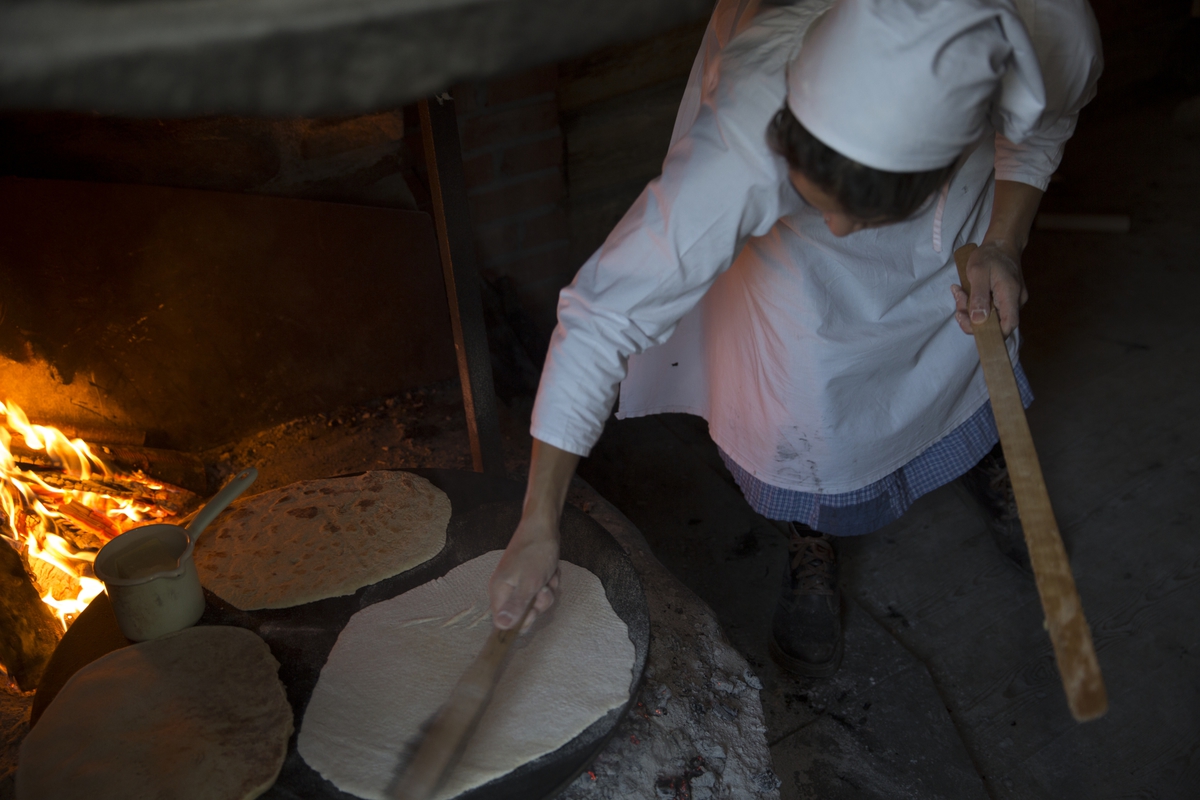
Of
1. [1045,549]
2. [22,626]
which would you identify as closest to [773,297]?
[1045,549]

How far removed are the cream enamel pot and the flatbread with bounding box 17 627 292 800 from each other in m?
0.03

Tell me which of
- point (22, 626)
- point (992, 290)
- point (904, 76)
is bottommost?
point (22, 626)

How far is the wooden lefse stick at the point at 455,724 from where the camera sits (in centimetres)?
104

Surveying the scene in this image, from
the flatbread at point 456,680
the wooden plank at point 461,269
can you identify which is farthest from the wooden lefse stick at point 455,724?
the wooden plank at point 461,269

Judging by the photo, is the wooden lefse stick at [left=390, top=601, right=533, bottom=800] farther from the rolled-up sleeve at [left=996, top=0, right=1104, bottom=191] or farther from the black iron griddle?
the rolled-up sleeve at [left=996, top=0, right=1104, bottom=191]

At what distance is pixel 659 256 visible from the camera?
1.11 m

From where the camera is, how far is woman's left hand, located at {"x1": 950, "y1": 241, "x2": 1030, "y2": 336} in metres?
1.46

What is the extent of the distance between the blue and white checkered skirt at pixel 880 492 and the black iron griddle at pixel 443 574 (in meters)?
0.49

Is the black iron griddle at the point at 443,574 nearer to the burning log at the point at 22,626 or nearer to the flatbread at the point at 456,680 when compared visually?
the flatbread at the point at 456,680

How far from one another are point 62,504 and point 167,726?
3.26 feet

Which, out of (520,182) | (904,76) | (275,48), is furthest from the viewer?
(520,182)

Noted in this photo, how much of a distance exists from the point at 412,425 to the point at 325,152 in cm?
78

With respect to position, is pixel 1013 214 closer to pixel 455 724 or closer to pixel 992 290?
pixel 992 290

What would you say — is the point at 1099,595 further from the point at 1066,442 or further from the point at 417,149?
the point at 417,149
